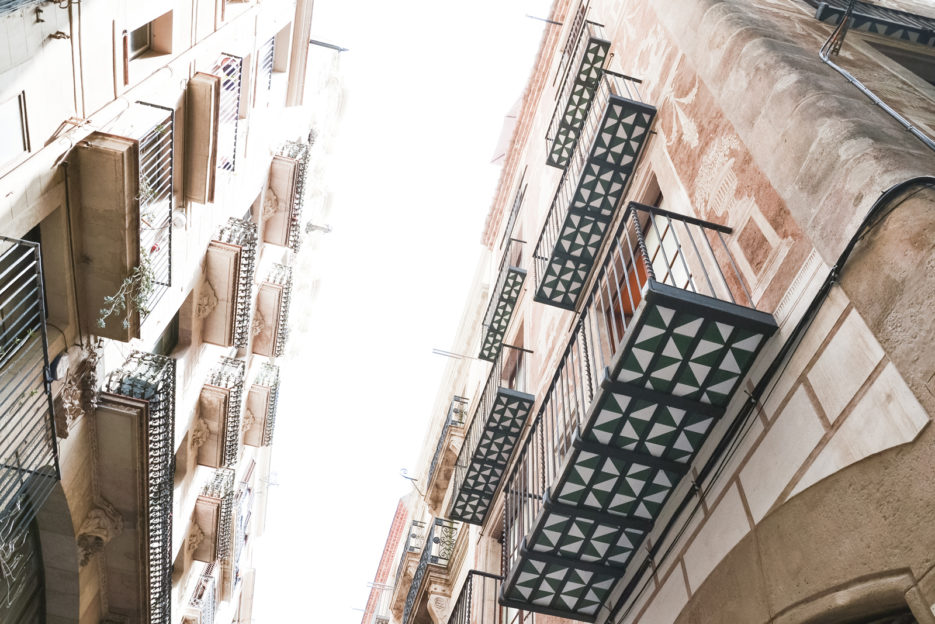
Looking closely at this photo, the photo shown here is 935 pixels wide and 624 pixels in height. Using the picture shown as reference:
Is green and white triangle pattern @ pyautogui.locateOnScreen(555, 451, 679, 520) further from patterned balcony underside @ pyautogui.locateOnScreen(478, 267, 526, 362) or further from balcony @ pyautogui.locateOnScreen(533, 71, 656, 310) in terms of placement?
patterned balcony underside @ pyautogui.locateOnScreen(478, 267, 526, 362)

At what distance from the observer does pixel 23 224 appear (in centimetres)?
519

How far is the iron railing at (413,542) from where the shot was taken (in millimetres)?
16939

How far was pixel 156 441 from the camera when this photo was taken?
771 cm

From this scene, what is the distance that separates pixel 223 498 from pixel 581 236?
8734mm

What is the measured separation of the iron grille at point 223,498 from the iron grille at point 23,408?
656 centimetres

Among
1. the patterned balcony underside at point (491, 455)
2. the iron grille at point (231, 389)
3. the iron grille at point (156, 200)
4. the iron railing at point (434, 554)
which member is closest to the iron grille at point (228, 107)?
the iron grille at point (156, 200)

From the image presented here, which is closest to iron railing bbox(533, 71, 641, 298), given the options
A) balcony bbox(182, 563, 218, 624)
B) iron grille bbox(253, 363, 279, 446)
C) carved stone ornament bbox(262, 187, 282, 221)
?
carved stone ornament bbox(262, 187, 282, 221)

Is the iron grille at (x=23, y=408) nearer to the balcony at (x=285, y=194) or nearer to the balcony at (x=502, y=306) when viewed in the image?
the balcony at (x=285, y=194)

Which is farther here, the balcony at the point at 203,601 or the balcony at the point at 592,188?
the balcony at the point at 203,601

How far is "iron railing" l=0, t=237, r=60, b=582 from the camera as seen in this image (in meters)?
5.21

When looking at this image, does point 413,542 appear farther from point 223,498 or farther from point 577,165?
point 577,165

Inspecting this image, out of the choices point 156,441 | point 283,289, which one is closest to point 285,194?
point 283,289

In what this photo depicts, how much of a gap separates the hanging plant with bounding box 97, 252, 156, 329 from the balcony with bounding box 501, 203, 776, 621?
413 centimetres

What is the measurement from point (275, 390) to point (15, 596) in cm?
854
